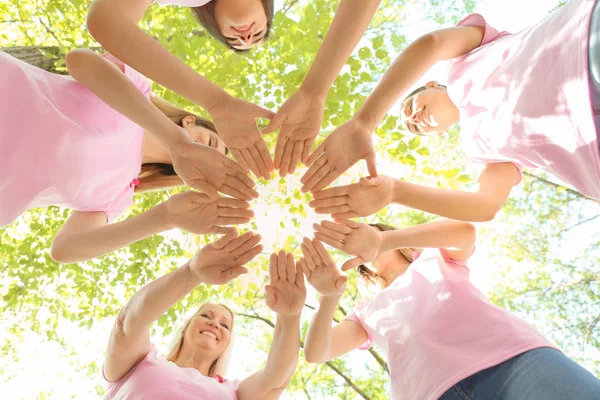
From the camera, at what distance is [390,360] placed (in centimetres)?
245

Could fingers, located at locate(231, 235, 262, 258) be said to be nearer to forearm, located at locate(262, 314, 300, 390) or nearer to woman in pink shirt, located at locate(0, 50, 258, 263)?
woman in pink shirt, located at locate(0, 50, 258, 263)

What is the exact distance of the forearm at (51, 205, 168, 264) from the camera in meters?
2.34

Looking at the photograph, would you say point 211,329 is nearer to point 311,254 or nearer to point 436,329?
point 311,254

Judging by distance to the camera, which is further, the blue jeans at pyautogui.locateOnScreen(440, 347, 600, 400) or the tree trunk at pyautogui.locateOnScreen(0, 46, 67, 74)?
the tree trunk at pyautogui.locateOnScreen(0, 46, 67, 74)

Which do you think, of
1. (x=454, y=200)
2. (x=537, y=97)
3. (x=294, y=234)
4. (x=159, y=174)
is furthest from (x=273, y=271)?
(x=294, y=234)

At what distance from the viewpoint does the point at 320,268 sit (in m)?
2.42

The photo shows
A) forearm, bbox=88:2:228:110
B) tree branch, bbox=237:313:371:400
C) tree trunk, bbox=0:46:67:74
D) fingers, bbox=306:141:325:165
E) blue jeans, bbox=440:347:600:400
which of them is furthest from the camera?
tree branch, bbox=237:313:371:400

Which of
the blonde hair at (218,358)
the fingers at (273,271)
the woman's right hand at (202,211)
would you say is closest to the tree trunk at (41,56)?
the woman's right hand at (202,211)

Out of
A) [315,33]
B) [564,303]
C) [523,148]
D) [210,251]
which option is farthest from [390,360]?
[564,303]

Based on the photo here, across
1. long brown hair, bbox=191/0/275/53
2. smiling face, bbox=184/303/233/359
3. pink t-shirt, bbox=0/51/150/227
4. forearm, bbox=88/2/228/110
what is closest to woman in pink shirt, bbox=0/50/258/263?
pink t-shirt, bbox=0/51/150/227

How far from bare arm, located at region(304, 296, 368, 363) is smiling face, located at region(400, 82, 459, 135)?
130cm

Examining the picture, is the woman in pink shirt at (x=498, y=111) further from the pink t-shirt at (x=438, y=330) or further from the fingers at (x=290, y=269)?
the pink t-shirt at (x=438, y=330)

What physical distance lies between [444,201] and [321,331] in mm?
1005

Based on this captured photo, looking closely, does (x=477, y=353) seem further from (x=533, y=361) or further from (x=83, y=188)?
(x=83, y=188)
